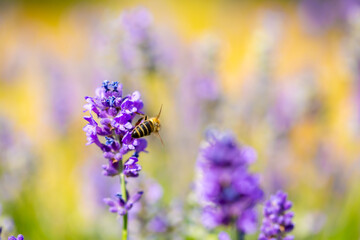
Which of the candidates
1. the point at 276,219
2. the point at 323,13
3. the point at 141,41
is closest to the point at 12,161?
the point at 141,41

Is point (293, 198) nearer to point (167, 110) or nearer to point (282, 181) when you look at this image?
point (282, 181)

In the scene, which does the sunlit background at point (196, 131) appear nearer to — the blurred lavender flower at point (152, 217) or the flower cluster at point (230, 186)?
the blurred lavender flower at point (152, 217)

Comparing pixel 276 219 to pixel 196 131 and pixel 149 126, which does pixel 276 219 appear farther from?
pixel 196 131

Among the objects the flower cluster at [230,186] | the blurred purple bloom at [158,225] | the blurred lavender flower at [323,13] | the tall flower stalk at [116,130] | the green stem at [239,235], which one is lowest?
the green stem at [239,235]

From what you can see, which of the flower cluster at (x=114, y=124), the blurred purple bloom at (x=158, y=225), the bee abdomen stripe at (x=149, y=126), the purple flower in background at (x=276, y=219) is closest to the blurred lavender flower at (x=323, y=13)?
the blurred purple bloom at (x=158, y=225)

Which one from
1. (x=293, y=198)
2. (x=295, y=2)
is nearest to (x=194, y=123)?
(x=293, y=198)

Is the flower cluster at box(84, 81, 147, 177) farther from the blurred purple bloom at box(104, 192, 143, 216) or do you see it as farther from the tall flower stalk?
the blurred purple bloom at box(104, 192, 143, 216)
